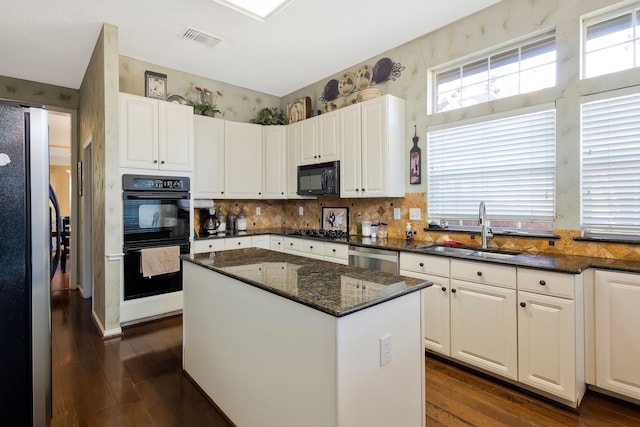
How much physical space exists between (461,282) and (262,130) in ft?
11.1

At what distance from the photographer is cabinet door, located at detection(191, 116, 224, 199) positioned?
4098 mm

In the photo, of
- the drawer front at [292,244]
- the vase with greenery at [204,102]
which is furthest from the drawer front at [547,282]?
the vase with greenery at [204,102]

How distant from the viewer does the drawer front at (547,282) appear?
198 centimetres

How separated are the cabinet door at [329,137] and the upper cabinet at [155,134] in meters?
1.53

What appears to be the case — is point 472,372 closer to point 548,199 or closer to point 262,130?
point 548,199

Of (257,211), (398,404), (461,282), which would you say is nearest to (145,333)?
(257,211)

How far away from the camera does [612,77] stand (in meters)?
2.29

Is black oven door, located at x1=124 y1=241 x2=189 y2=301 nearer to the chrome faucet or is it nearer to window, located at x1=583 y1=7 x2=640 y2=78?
the chrome faucet

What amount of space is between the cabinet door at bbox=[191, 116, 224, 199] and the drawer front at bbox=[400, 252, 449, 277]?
2.58 meters

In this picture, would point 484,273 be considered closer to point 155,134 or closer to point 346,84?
point 346,84

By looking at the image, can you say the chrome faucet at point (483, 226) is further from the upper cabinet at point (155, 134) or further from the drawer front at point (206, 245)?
the upper cabinet at point (155, 134)

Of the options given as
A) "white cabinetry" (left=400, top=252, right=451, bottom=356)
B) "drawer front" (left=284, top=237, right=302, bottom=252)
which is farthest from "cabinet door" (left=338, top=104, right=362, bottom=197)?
"white cabinetry" (left=400, top=252, right=451, bottom=356)

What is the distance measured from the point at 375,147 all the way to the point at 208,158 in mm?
2129

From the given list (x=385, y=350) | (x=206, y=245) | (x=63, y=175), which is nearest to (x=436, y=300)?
(x=385, y=350)
